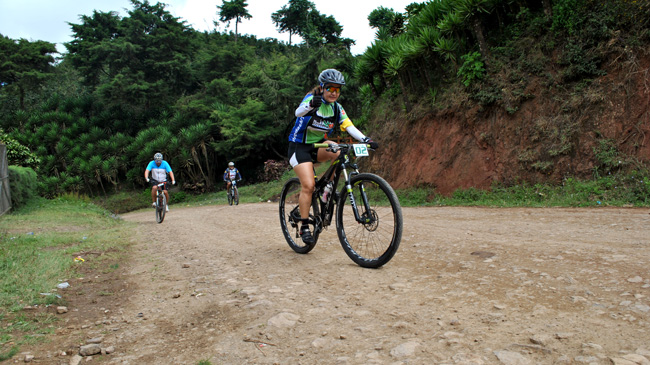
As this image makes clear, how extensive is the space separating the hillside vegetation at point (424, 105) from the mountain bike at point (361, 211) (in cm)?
725

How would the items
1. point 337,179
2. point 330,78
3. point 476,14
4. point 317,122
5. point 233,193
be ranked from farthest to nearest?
1. point 233,193
2. point 476,14
3. point 317,122
4. point 337,179
5. point 330,78

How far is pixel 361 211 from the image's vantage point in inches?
167

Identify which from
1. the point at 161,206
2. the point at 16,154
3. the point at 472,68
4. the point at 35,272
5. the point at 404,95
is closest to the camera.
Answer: the point at 35,272

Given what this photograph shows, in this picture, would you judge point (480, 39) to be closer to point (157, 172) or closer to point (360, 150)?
point (360, 150)

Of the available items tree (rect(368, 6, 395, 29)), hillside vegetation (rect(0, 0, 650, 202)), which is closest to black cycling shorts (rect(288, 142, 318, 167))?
hillside vegetation (rect(0, 0, 650, 202))

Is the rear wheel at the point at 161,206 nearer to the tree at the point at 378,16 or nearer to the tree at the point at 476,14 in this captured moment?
the tree at the point at 476,14

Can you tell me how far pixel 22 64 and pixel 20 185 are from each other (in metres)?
28.8

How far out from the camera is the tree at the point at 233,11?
46719 mm

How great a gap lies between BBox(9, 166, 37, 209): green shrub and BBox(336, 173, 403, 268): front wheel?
46.0 ft

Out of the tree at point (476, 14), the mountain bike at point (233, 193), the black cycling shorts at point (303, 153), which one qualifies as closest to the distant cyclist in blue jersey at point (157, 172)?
the mountain bike at point (233, 193)

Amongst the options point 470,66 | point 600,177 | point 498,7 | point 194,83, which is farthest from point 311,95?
point 194,83

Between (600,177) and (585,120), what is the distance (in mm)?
1632

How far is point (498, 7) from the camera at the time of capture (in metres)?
12.6

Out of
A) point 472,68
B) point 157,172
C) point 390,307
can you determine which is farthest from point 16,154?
point 390,307
